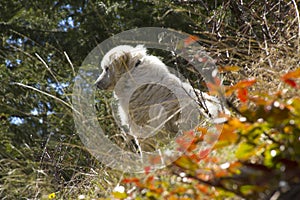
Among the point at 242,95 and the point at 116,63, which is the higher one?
the point at 242,95

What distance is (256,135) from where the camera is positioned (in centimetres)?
225

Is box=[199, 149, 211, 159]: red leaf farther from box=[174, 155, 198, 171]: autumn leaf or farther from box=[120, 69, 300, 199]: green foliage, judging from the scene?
box=[174, 155, 198, 171]: autumn leaf

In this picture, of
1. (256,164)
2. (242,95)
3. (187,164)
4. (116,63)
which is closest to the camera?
(256,164)

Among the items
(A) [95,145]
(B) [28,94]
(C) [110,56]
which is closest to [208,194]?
(A) [95,145]

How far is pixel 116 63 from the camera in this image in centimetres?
635

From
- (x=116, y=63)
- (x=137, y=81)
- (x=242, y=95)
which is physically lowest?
(x=137, y=81)

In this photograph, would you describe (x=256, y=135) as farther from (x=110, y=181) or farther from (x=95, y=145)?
(x=95, y=145)

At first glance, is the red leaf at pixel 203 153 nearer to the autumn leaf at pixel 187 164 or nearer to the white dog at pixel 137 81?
the autumn leaf at pixel 187 164

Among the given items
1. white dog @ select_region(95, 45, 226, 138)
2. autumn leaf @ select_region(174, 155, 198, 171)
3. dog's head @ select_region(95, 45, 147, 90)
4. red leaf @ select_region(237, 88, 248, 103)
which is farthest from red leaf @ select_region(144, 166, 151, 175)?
dog's head @ select_region(95, 45, 147, 90)

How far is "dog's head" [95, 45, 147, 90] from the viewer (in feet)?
20.9

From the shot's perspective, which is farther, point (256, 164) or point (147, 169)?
point (147, 169)

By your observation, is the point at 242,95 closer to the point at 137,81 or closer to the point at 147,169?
the point at 147,169

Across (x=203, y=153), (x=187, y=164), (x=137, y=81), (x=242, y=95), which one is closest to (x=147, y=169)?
(x=203, y=153)

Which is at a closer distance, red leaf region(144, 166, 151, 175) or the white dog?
red leaf region(144, 166, 151, 175)
